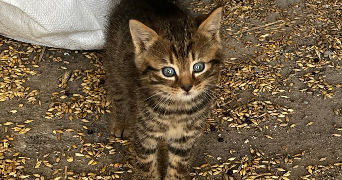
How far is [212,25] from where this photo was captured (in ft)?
9.24

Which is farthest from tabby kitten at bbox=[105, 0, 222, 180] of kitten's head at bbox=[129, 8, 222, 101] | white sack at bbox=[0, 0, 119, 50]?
white sack at bbox=[0, 0, 119, 50]

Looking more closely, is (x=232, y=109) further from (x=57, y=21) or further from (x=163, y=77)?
(x=57, y=21)

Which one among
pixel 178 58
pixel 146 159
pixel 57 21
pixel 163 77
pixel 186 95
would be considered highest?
pixel 57 21

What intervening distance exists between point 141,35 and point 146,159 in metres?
0.97

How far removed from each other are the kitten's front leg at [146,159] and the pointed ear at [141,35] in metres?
0.68

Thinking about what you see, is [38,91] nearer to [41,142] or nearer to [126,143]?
[41,142]

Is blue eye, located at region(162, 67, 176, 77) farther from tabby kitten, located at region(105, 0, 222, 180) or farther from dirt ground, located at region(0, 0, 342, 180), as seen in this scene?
dirt ground, located at region(0, 0, 342, 180)

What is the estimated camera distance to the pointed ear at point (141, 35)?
2.64 meters

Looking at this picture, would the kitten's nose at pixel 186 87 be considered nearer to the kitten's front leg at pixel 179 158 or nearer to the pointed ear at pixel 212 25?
the pointed ear at pixel 212 25

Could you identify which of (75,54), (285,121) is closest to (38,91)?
(75,54)

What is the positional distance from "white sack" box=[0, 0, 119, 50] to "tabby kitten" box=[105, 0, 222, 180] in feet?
2.43

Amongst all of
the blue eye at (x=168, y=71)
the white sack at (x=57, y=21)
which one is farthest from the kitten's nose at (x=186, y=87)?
the white sack at (x=57, y=21)

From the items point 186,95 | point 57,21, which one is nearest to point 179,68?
point 186,95

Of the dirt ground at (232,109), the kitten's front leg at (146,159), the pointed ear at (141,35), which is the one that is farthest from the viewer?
the dirt ground at (232,109)
